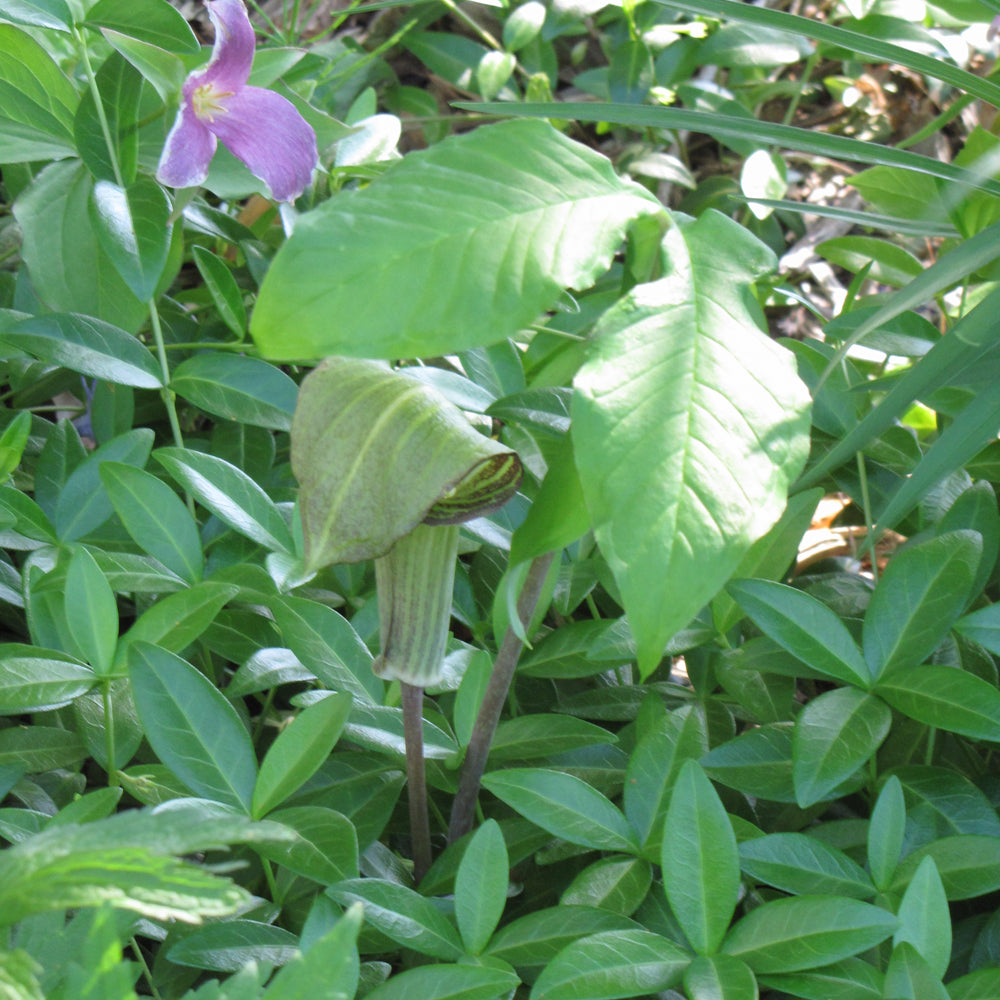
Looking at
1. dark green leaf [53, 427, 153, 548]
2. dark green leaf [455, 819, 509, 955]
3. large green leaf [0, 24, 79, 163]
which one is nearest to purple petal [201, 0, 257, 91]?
large green leaf [0, 24, 79, 163]

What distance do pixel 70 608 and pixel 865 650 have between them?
0.56m

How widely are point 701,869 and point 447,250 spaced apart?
39 centimetres

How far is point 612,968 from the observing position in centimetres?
57

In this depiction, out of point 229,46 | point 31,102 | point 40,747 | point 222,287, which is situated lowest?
point 40,747

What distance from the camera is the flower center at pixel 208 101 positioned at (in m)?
0.83

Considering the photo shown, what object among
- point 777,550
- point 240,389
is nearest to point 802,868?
point 777,550

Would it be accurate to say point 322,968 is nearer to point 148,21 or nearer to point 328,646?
point 328,646

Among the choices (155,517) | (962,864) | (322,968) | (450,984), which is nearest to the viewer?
(322,968)

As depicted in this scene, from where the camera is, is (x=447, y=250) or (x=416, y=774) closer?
(x=447, y=250)

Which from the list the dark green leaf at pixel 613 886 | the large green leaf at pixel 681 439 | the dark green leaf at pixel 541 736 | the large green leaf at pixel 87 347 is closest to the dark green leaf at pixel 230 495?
the large green leaf at pixel 87 347

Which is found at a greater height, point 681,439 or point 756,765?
point 681,439

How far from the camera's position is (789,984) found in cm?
58

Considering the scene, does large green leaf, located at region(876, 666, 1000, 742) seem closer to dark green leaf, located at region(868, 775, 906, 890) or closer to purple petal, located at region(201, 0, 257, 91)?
dark green leaf, located at region(868, 775, 906, 890)

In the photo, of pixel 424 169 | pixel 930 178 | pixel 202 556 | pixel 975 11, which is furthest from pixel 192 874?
pixel 975 11
